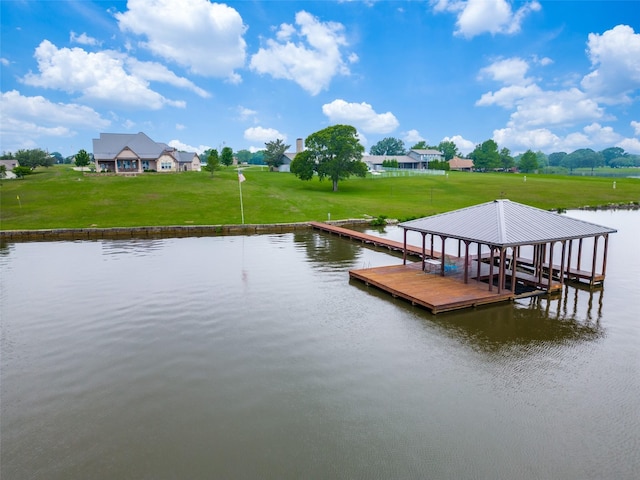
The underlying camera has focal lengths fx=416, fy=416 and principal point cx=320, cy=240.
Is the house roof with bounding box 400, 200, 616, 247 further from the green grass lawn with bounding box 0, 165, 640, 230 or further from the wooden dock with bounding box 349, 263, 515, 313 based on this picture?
the green grass lawn with bounding box 0, 165, 640, 230

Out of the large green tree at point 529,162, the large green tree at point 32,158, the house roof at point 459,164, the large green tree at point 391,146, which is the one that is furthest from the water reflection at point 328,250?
the large green tree at point 391,146

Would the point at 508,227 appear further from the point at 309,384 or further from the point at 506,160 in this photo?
the point at 506,160

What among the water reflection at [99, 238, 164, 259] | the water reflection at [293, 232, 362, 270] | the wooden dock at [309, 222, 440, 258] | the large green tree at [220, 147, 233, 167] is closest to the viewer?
the water reflection at [293, 232, 362, 270]

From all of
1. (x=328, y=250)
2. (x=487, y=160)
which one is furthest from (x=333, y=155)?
(x=487, y=160)

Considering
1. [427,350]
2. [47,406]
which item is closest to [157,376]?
[47,406]

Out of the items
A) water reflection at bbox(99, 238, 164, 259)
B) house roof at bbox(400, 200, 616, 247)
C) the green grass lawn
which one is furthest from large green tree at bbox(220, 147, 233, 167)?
house roof at bbox(400, 200, 616, 247)

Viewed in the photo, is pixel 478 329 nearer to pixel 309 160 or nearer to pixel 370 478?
→ pixel 370 478
